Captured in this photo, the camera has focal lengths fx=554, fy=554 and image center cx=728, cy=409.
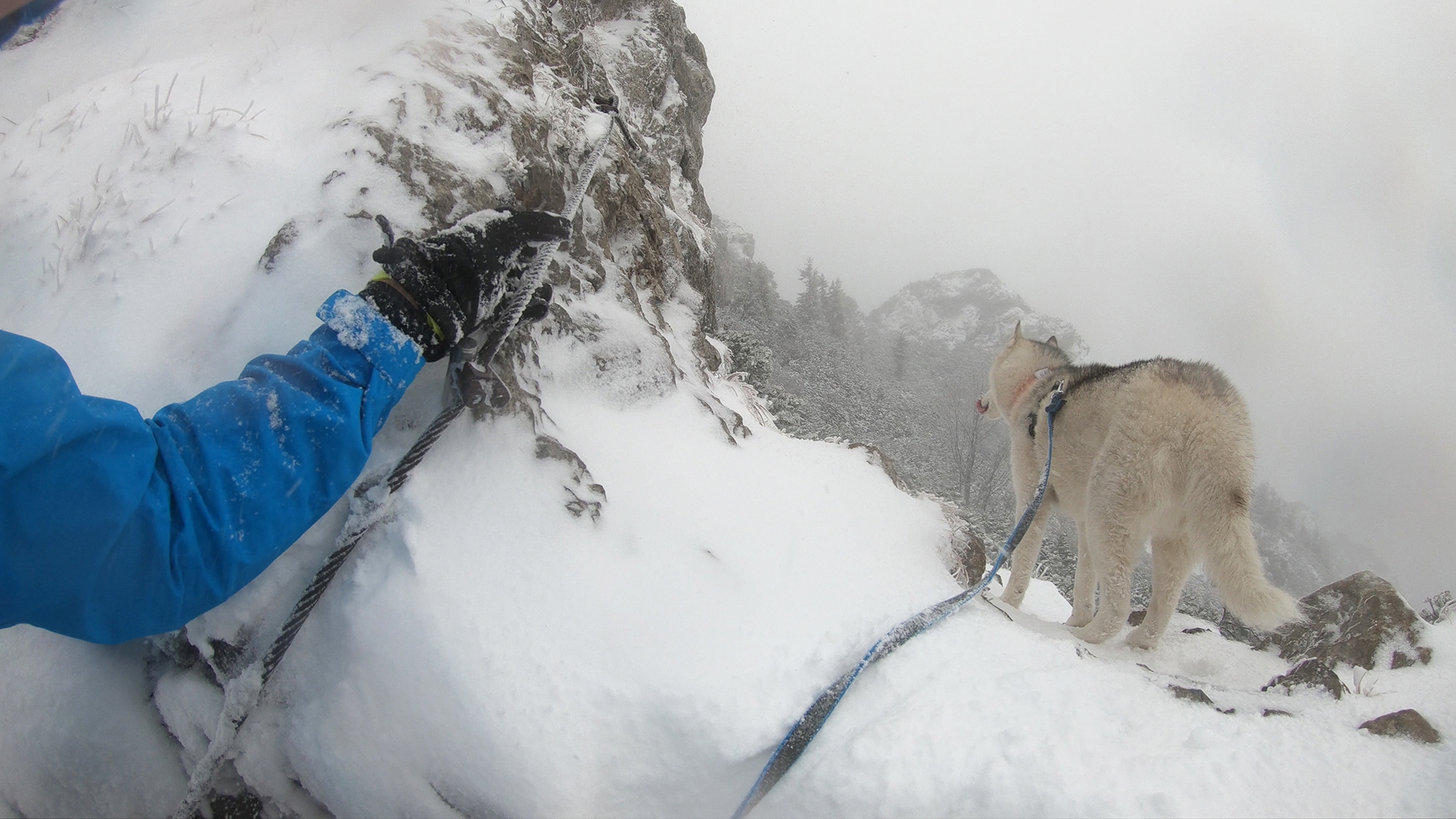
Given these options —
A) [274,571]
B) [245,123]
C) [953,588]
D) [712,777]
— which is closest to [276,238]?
[245,123]

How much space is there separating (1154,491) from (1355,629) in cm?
136

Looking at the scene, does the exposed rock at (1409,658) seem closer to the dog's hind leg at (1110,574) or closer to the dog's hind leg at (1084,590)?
the dog's hind leg at (1110,574)

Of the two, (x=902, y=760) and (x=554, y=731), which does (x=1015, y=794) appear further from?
(x=554, y=731)

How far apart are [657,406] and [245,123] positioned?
219 centimetres

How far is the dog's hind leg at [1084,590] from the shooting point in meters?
3.62

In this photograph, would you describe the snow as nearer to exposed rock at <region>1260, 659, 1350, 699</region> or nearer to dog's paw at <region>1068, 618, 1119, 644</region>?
exposed rock at <region>1260, 659, 1350, 699</region>

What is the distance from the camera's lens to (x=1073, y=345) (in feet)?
177

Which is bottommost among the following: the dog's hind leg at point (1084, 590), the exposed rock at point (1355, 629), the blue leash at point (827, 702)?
the dog's hind leg at point (1084, 590)

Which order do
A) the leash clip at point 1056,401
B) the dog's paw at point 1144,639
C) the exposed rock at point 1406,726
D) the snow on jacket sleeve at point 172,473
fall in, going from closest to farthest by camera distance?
the snow on jacket sleeve at point 172,473 < the exposed rock at point 1406,726 < the dog's paw at point 1144,639 < the leash clip at point 1056,401

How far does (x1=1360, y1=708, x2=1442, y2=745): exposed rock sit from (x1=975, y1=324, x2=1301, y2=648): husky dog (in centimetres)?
75

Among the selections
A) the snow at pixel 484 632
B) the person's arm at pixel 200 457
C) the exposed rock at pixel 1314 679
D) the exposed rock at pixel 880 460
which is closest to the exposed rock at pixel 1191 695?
the snow at pixel 484 632

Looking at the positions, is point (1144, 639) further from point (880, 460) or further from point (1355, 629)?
point (880, 460)

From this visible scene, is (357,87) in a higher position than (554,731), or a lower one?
higher

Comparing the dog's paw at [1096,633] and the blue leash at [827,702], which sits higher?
the blue leash at [827,702]
